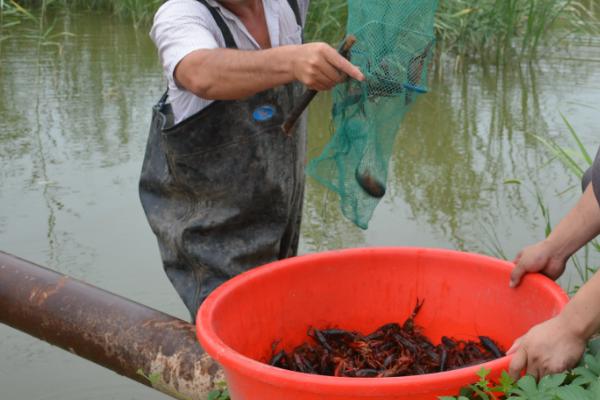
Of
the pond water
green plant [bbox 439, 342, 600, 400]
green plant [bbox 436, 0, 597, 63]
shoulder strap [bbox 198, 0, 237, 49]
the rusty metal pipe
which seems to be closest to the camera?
green plant [bbox 439, 342, 600, 400]

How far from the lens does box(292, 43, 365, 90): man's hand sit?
1.88 meters

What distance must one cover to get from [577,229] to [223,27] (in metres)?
0.98

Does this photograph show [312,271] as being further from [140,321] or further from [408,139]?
[408,139]

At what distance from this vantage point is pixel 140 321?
223 cm

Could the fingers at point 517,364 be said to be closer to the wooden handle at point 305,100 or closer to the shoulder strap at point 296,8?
the wooden handle at point 305,100

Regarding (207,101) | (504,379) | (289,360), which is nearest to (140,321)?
(289,360)

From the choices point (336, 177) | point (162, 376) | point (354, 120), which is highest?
point (354, 120)

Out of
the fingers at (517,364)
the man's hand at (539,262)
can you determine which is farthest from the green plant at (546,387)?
the man's hand at (539,262)

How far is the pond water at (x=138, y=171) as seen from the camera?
3.51 metres

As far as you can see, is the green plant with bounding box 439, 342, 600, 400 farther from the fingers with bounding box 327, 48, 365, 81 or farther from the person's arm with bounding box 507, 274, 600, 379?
the fingers with bounding box 327, 48, 365, 81

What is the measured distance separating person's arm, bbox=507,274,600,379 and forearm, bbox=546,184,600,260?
0.34 metres

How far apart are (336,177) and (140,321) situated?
58 cm

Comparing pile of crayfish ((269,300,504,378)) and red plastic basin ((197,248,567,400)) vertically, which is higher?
red plastic basin ((197,248,567,400))

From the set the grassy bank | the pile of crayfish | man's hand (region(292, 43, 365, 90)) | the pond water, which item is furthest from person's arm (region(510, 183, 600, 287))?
the grassy bank
